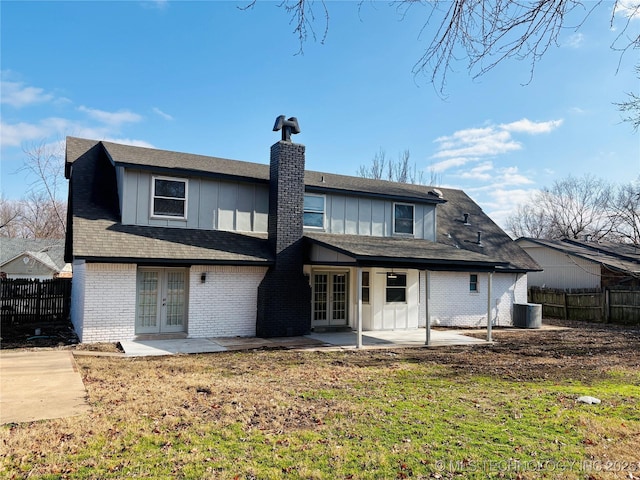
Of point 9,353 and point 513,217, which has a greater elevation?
point 513,217

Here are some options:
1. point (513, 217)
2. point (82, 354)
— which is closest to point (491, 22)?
point (82, 354)

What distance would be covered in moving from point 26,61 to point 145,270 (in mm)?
8799

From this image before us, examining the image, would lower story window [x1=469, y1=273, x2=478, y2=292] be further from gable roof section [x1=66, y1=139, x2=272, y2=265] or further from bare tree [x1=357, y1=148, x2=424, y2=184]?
bare tree [x1=357, y1=148, x2=424, y2=184]

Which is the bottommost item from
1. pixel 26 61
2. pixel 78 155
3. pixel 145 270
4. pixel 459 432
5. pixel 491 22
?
pixel 459 432

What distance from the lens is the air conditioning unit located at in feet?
59.0

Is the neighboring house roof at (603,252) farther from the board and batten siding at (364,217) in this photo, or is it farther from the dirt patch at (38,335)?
the dirt patch at (38,335)

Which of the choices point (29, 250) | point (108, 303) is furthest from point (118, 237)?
point (29, 250)

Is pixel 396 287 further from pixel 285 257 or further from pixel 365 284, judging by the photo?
pixel 285 257

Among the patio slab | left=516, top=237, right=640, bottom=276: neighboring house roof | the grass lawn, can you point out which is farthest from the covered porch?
left=516, top=237, right=640, bottom=276: neighboring house roof

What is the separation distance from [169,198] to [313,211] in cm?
486

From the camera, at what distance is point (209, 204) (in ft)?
46.4

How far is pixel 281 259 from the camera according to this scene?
13602 millimetres

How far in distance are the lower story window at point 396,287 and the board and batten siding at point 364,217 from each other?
5.92 ft

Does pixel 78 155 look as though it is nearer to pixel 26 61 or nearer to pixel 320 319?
pixel 26 61
